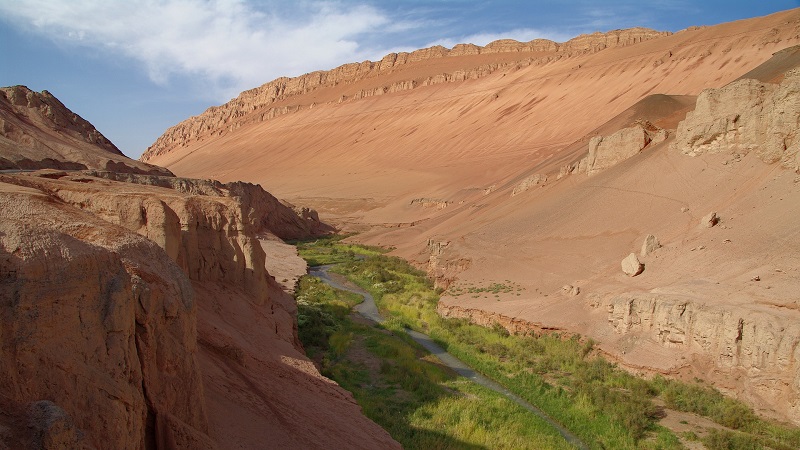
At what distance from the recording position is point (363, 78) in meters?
110

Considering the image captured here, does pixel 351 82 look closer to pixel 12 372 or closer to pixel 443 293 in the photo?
pixel 443 293

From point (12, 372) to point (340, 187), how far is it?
209ft

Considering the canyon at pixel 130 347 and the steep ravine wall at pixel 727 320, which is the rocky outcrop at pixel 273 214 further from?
the canyon at pixel 130 347

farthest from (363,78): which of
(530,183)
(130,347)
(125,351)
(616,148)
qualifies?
(125,351)

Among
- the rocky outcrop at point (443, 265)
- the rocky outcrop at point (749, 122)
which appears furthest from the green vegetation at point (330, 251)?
the rocky outcrop at point (749, 122)

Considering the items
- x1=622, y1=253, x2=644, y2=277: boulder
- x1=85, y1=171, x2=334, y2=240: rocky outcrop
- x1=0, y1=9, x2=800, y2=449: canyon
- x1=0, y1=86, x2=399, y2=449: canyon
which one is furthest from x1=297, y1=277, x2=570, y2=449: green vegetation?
x1=85, y1=171, x2=334, y2=240: rocky outcrop

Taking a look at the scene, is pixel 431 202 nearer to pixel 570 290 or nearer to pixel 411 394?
pixel 570 290

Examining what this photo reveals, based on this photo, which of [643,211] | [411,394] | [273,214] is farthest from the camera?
[273,214]

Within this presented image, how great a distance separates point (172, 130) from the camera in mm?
140500

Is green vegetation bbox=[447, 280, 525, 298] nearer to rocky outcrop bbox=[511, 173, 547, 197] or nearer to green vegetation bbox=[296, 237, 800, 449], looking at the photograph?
green vegetation bbox=[296, 237, 800, 449]

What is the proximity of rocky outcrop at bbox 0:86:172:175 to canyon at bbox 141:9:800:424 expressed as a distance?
51.4ft

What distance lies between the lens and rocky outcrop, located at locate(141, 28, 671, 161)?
82.8 meters

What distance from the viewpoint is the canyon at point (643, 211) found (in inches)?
492

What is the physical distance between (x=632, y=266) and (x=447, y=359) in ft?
19.5
